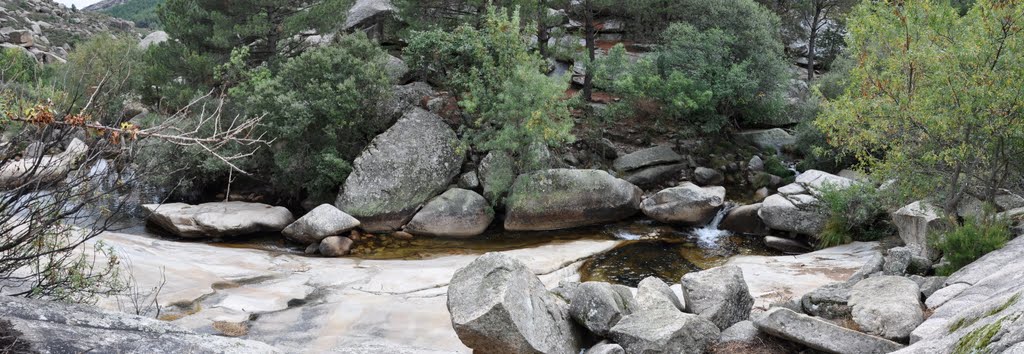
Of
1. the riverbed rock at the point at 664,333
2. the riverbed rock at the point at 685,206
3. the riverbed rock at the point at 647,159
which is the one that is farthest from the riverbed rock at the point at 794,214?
the riverbed rock at the point at 664,333

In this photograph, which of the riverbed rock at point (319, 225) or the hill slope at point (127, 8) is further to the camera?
the hill slope at point (127, 8)

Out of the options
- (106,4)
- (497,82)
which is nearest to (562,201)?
(497,82)

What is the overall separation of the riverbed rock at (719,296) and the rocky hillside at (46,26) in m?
54.7

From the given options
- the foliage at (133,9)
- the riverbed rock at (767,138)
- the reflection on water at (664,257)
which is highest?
the foliage at (133,9)

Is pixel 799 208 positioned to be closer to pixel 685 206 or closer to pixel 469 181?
pixel 685 206

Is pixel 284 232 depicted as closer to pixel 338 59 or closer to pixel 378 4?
pixel 338 59

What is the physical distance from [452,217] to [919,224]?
1402 centimetres

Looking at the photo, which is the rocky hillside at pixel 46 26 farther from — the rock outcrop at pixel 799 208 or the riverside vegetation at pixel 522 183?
the rock outcrop at pixel 799 208

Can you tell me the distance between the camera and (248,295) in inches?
578

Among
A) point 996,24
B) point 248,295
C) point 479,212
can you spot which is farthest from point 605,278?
point 996,24

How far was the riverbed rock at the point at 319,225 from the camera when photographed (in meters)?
21.4

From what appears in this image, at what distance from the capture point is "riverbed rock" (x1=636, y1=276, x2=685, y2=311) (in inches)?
444

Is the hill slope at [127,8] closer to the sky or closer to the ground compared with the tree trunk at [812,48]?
closer to the sky

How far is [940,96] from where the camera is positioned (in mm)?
12828
